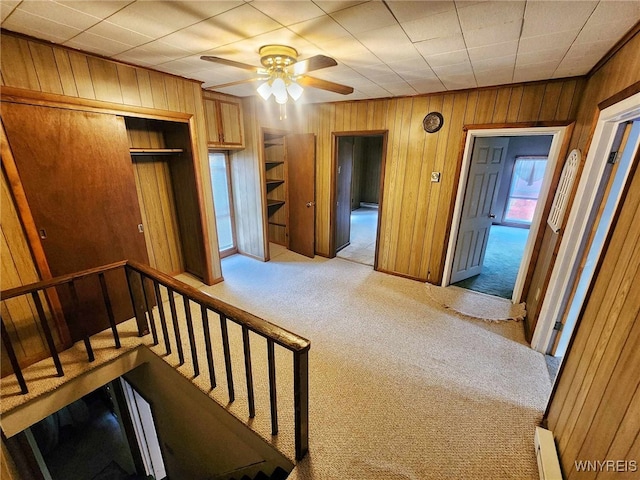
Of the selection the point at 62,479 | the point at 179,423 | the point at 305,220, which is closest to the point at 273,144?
the point at 305,220

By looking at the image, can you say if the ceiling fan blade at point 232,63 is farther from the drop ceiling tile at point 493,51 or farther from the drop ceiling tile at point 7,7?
the drop ceiling tile at point 493,51

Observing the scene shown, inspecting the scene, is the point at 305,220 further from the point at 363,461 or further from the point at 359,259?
the point at 363,461

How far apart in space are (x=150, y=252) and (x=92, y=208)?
120cm

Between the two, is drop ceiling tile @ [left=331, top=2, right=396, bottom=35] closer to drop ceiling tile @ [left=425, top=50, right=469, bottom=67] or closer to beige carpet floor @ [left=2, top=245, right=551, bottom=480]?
drop ceiling tile @ [left=425, top=50, right=469, bottom=67]

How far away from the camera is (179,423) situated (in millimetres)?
2295

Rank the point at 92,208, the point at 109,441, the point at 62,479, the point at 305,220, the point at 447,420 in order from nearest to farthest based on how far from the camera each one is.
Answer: the point at 447,420 → the point at 92,208 → the point at 62,479 → the point at 109,441 → the point at 305,220

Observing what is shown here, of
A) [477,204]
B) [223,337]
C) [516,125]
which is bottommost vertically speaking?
[223,337]

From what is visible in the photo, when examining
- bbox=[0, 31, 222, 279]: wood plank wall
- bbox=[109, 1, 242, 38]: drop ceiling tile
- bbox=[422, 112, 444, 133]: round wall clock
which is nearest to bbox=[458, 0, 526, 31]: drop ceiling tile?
bbox=[109, 1, 242, 38]: drop ceiling tile

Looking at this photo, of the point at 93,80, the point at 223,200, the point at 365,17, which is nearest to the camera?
the point at 365,17

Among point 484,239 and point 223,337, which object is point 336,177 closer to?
point 484,239

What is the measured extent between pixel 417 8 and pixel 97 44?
212 centimetres

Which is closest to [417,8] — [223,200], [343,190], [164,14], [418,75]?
[418,75]

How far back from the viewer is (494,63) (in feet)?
6.65

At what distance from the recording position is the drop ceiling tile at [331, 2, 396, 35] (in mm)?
1299
